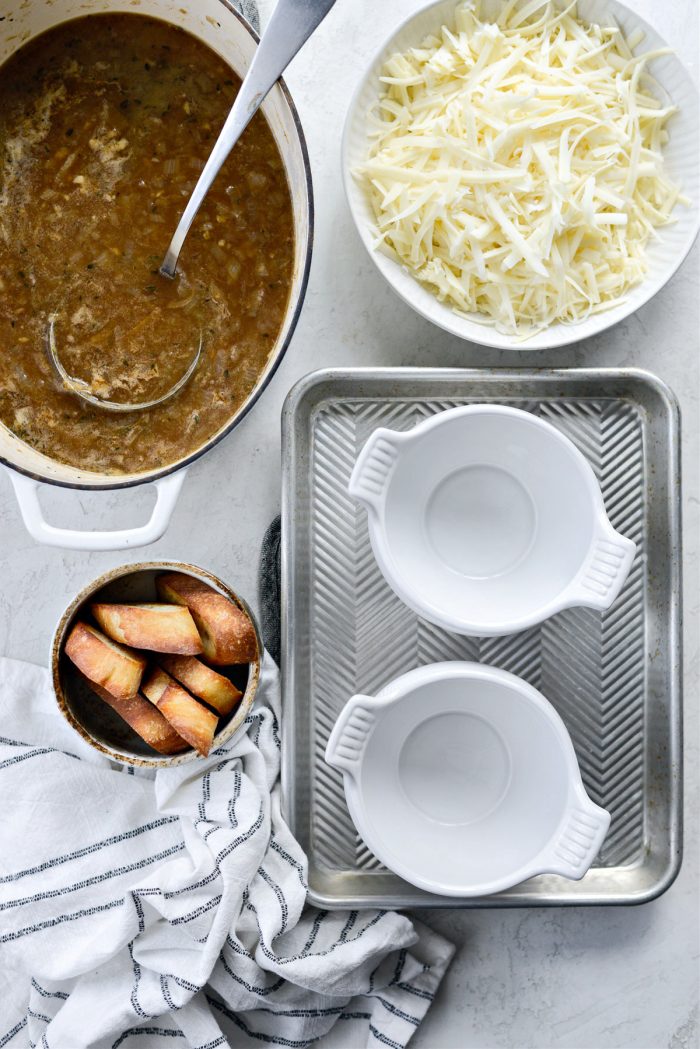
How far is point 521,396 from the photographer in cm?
116

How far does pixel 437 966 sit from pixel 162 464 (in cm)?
72

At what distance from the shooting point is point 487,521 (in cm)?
116

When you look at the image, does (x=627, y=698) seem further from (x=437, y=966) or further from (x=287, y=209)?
(x=287, y=209)

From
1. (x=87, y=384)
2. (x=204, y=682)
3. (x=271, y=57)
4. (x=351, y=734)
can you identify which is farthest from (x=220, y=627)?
(x=271, y=57)

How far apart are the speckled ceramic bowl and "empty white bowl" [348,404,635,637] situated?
0.22 metres

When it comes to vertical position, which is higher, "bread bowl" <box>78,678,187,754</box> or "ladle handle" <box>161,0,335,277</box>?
"ladle handle" <box>161,0,335,277</box>

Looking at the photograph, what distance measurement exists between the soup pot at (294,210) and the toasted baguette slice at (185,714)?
24cm

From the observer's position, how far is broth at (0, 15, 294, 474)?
39.7 inches

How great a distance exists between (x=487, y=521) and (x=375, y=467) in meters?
0.19

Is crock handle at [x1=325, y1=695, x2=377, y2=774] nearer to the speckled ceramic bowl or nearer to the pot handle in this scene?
the speckled ceramic bowl

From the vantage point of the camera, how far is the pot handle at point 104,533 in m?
0.93

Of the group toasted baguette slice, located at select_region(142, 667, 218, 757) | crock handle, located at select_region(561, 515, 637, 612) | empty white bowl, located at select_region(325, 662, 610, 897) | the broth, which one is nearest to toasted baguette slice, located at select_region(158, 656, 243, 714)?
toasted baguette slice, located at select_region(142, 667, 218, 757)

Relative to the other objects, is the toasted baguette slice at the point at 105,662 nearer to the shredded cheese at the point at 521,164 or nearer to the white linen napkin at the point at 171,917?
the white linen napkin at the point at 171,917

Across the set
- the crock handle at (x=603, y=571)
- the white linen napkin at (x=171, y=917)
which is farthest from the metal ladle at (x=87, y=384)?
the crock handle at (x=603, y=571)
